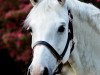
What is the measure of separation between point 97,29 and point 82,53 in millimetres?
294

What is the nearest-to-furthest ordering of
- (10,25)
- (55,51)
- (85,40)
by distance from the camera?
(55,51), (85,40), (10,25)

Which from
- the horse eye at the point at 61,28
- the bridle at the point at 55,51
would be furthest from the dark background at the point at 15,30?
the horse eye at the point at 61,28

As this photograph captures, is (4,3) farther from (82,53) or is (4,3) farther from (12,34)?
(82,53)

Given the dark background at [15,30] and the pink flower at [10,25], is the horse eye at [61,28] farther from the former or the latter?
the pink flower at [10,25]

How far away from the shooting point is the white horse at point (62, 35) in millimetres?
4242

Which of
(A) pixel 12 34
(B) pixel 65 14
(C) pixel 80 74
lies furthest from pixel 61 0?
(A) pixel 12 34

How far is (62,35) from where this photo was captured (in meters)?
4.42

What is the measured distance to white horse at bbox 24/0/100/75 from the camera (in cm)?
424

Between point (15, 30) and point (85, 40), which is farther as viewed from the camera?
point (15, 30)

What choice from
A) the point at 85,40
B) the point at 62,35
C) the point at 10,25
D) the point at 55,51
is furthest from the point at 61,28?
the point at 10,25

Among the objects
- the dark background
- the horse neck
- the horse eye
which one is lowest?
the dark background

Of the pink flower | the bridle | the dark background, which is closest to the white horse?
the bridle

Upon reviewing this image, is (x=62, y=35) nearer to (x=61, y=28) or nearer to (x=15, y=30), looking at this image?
(x=61, y=28)

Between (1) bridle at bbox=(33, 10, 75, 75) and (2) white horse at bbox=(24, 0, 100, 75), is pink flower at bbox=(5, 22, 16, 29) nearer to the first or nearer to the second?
(2) white horse at bbox=(24, 0, 100, 75)
